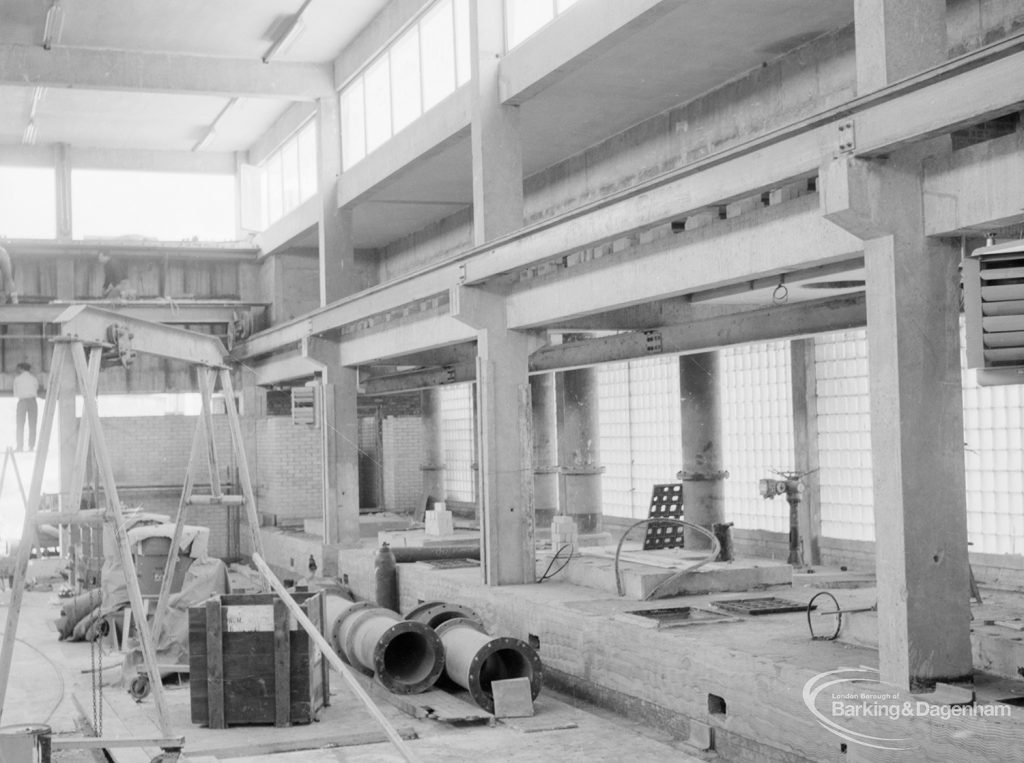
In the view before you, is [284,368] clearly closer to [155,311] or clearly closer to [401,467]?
[155,311]

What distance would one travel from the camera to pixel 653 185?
32.7ft

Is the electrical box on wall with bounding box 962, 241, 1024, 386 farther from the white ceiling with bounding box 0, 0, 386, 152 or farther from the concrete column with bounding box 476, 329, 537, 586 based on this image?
the white ceiling with bounding box 0, 0, 386, 152

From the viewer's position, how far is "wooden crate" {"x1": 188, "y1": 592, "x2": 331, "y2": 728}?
10742mm

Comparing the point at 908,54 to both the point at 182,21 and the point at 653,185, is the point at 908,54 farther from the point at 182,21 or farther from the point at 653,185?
the point at 182,21

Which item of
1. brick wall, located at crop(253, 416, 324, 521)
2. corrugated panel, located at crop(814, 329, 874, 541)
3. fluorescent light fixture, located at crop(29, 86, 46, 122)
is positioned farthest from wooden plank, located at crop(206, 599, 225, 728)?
fluorescent light fixture, located at crop(29, 86, 46, 122)

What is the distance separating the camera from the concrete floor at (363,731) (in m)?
9.55

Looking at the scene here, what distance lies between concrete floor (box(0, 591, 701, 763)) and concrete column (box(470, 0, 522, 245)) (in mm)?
5448

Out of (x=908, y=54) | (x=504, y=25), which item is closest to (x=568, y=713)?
(x=908, y=54)

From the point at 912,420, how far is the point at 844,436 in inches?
367

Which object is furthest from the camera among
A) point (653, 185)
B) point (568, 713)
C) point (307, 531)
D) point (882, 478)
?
point (307, 531)

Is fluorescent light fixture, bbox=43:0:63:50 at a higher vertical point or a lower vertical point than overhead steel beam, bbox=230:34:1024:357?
higher

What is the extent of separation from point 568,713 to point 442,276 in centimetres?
580

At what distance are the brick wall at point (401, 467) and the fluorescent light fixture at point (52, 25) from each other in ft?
40.4

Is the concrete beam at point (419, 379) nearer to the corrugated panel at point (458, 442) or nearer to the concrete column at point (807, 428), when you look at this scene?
the corrugated panel at point (458, 442)
